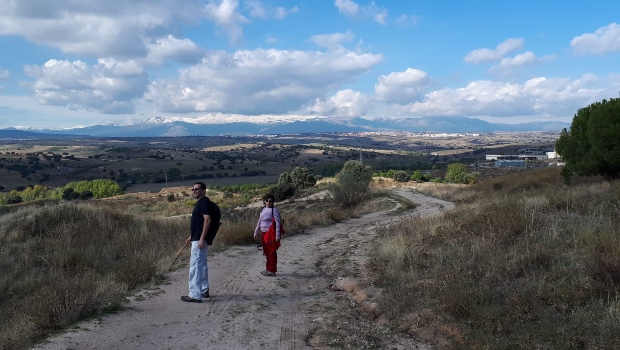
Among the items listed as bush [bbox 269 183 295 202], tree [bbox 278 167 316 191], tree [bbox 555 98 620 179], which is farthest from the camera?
tree [bbox 278 167 316 191]

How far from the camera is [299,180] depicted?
5525cm

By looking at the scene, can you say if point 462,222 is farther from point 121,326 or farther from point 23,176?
point 23,176

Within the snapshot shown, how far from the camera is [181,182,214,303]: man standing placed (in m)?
7.52

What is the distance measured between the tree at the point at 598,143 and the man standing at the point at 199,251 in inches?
937

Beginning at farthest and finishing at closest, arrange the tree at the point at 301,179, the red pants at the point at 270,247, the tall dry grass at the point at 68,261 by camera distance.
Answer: the tree at the point at 301,179 → the red pants at the point at 270,247 → the tall dry grass at the point at 68,261

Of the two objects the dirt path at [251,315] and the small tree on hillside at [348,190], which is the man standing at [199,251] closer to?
the dirt path at [251,315]

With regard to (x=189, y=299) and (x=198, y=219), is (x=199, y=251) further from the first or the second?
(x=189, y=299)

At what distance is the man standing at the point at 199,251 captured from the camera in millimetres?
7520

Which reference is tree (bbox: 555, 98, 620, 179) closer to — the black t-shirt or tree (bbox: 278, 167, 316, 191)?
the black t-shirt

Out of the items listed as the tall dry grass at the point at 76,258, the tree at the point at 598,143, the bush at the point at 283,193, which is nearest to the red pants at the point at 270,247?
the tall dry grass at the point at 76,258

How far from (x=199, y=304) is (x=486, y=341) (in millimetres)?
4238

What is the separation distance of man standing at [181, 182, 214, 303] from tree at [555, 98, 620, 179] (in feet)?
78.1

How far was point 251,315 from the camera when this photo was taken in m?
7.02

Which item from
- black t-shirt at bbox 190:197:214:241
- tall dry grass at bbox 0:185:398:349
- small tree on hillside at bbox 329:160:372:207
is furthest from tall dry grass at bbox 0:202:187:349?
small tree on hillside at bbox 329:160:372:207
